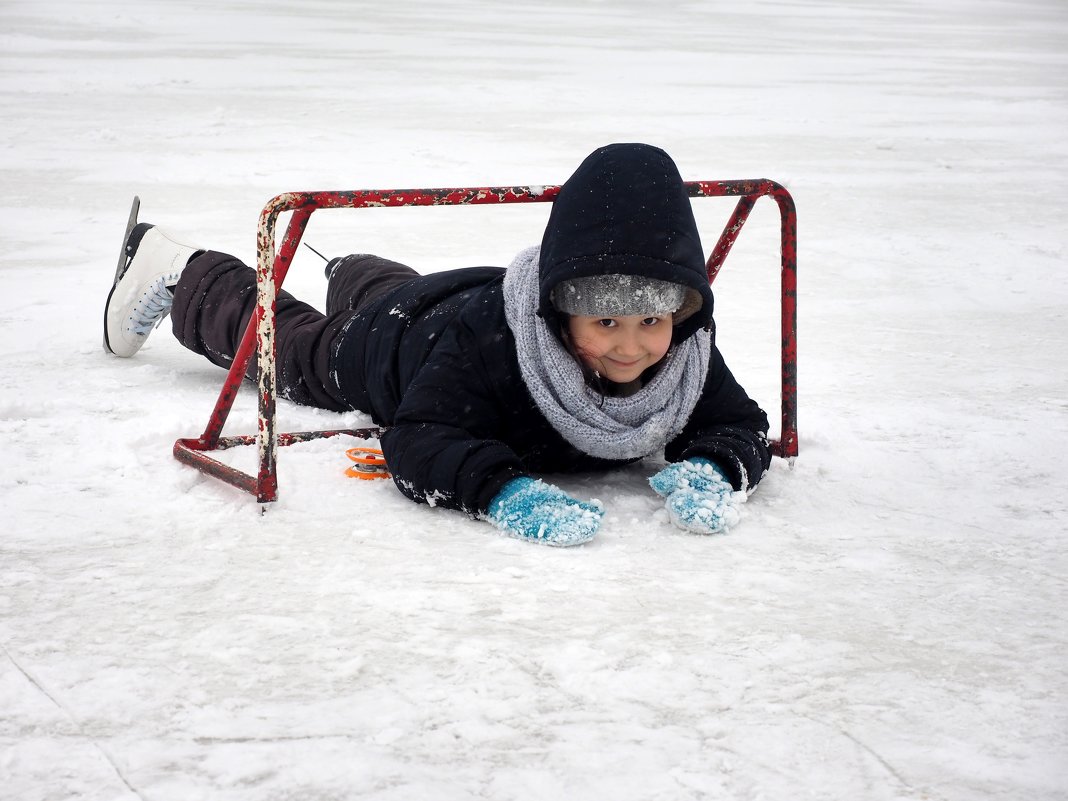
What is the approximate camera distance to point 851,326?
146 inches

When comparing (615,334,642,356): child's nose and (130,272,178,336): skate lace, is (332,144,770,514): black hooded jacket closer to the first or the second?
(615,334,642,356): child's nose

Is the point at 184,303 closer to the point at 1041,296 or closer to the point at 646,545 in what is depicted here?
the point at 646,545

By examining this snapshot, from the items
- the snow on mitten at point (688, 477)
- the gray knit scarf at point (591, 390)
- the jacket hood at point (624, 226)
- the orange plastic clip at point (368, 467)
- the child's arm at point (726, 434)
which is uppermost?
the jacket hood at point (624, 226)

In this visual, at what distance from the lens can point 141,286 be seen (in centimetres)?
304

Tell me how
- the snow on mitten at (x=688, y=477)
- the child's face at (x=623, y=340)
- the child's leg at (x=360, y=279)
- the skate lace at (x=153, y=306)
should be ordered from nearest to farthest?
the child's face at (x=623, y=340) → the snow on mitten at (x=688, y=477) → the child's leg at (x=360, y=279) → the skate lace at (x=153, y=306)

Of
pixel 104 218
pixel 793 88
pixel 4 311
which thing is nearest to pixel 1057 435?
pixel 4 311

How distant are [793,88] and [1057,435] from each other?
24.5ft

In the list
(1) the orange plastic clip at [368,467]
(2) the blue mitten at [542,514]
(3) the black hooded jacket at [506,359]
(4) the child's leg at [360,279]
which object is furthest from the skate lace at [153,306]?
(2) the blue mitten at [542,514]

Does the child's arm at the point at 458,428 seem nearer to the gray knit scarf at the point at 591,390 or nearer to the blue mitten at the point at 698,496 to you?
the gray knit scarf at the point at 591,390

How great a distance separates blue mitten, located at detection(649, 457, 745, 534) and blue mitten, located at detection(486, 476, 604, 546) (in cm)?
14

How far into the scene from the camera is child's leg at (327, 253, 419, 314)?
292 cm

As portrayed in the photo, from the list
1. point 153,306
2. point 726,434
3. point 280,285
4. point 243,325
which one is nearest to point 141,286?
point 153,306

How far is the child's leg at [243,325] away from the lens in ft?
8.92

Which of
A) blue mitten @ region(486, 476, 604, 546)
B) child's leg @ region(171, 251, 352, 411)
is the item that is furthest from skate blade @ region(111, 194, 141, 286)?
blue mitten @ region(486, 476, 604, 546)
